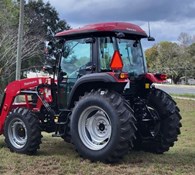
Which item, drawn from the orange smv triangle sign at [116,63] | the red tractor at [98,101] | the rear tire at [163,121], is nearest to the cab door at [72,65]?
the red tractor at [98,101]

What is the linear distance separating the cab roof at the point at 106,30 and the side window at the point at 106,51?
0.45ft

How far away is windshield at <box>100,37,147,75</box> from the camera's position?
6652 millimetres

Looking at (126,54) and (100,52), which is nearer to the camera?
(100,52)

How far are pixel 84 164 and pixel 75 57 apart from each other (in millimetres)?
2131

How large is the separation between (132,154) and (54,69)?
2293 millimetres

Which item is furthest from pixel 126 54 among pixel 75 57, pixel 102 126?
pixel 102 126

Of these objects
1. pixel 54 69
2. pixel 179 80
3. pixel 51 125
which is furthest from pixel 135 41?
pixel 179 80

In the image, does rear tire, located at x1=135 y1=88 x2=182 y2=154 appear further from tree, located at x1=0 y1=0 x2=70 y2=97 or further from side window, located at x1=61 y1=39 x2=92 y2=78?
tree, located at x1=0 y1=0 x2=70 y2=97

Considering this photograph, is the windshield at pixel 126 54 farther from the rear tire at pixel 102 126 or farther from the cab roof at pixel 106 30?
the rear tire at pixel 102 126

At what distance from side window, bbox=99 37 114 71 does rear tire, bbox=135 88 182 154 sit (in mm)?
1190

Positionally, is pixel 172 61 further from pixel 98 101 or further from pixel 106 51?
pixel 98 101

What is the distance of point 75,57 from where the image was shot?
282 inches

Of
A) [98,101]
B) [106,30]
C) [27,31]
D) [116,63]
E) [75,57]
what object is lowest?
[98,101]

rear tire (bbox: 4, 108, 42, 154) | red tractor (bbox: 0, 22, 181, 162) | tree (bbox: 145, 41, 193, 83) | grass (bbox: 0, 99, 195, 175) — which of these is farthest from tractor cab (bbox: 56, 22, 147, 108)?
tree (bbox: 145, 41, 193, 83)
